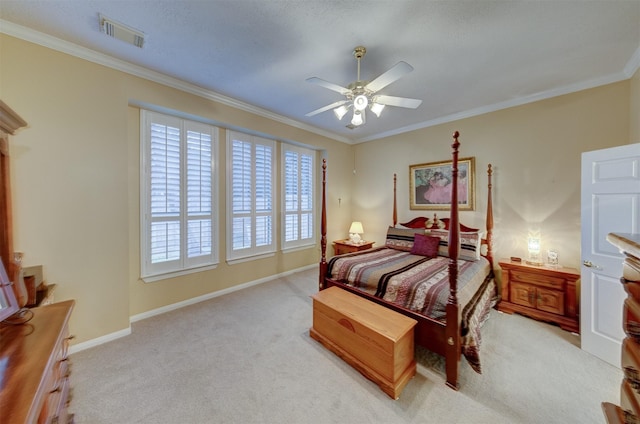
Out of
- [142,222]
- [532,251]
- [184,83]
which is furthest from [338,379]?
[184,83]

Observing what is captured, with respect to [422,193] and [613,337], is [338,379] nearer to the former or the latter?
[613,337]

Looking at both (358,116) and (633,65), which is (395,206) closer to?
(358,116)

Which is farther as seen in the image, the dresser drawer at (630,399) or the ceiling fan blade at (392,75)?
the ceiling fan blade at (392,75)

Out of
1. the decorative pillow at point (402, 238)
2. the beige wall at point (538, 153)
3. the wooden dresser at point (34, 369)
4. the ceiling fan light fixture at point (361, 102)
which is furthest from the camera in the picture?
the decorative pillow at point (402, 238)

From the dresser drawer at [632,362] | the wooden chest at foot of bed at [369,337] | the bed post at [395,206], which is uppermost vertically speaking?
the bed post at [395,206]

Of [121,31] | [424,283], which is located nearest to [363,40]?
[121,31]

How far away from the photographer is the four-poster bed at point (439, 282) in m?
1.82

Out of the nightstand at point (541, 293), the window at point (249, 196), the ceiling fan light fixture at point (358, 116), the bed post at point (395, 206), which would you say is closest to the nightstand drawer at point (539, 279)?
the nightstand at point (541, 293)

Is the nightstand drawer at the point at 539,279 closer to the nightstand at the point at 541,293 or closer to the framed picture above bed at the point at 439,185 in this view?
the nightstand at the point at 541,293

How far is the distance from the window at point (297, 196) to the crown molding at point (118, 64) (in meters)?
0.86

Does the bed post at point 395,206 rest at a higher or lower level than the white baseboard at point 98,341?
higher

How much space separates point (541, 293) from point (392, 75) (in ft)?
9.93

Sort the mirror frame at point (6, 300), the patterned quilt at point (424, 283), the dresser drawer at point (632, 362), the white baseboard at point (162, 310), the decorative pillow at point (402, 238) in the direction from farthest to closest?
the decorative pillow at point (402, 238) → the white baseboard at point (162, 310) → the patterned quilt at point (424, 283) → the mirror frame at point (6, 300) → the dresser drawer at point (632, 362)

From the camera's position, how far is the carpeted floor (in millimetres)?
1555
